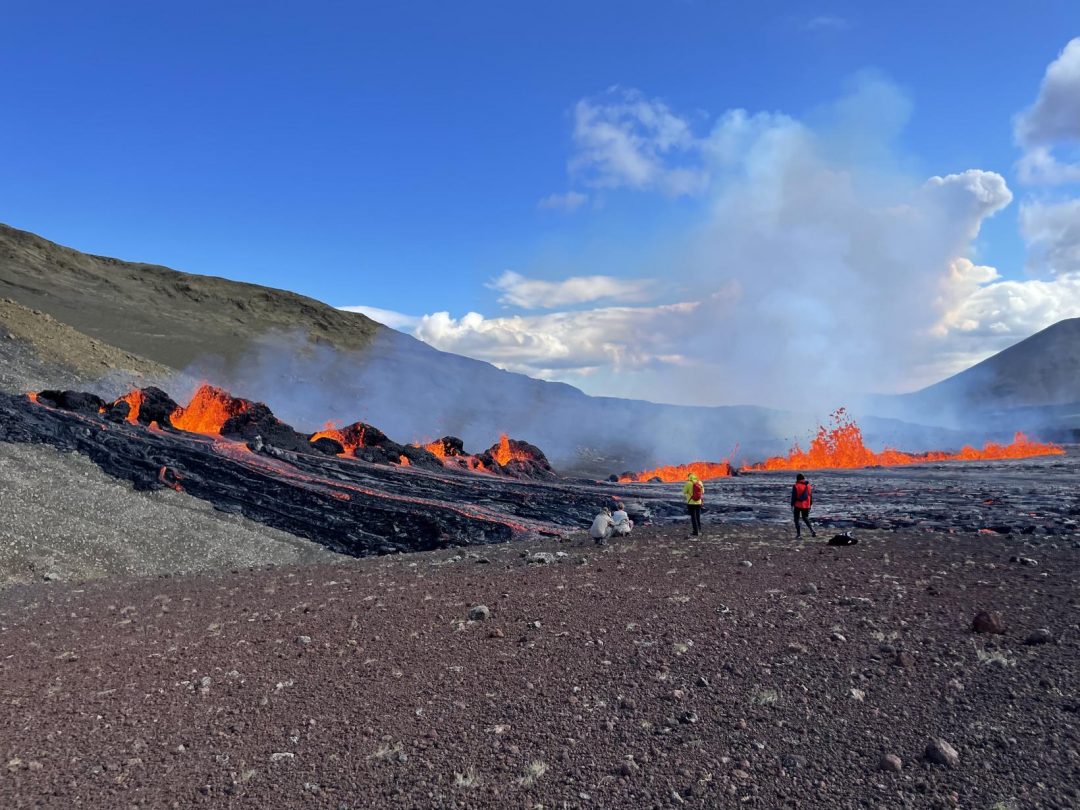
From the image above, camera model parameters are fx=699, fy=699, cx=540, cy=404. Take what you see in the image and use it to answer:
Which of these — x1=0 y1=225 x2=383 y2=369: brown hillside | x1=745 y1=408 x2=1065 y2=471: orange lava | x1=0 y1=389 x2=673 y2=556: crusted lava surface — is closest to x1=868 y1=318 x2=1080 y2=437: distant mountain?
x1=745 y1=408 x2=1065 y2=471: orange lava

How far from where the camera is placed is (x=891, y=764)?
508 cm

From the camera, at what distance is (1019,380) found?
15712cm

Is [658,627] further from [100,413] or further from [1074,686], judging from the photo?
[100,413]

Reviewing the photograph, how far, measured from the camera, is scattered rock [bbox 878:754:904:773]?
16.6 ft

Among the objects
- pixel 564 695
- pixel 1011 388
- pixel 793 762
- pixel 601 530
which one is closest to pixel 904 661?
pixel 793 762

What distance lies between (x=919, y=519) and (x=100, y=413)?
28005 mm

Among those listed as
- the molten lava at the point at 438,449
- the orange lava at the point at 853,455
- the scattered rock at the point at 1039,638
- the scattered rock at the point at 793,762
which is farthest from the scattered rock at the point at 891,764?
the orange lava at the point at 853,455

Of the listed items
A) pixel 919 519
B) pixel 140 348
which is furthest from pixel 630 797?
pixel 140 348

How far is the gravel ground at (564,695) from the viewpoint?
514 cm

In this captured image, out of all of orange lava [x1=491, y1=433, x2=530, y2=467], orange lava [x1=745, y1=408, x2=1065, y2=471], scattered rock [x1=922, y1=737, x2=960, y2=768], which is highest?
orange lava [x1=745, y1=408, x2=1065, y2=471]

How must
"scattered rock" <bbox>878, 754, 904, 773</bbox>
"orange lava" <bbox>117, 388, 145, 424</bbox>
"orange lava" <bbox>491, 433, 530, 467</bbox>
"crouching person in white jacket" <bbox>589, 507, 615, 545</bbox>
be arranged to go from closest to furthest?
1. "scattered rock" <bbox>878, 754, 904, 773</bbox>
2. "crouching person in white jacket" <bbox>589, 507, 615, 545</bbox>
3. "orange lava" <bbox>117, 388, 145, 424</bbox>
4. "orange lava" <bbox>491, 433, 530, 467</bbox>

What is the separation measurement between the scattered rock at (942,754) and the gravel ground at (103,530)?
15102 mm

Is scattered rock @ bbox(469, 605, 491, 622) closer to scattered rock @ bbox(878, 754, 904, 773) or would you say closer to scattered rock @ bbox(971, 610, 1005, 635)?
scattered rock @ bbox(878, 754, 904, 773)

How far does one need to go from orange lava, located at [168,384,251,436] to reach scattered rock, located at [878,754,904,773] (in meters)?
34.2
